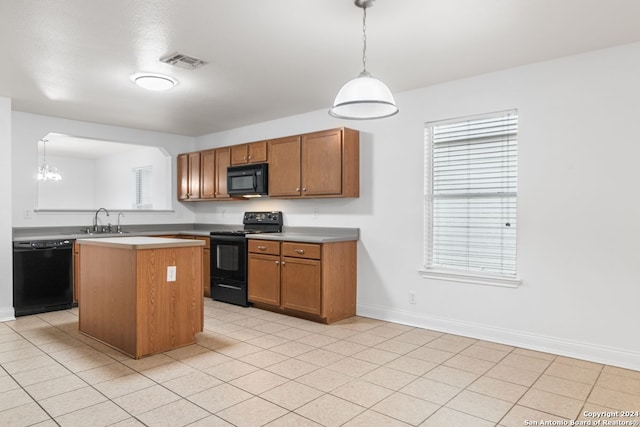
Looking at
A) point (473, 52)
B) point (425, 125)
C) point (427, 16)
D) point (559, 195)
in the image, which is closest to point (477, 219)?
point (559, 195)

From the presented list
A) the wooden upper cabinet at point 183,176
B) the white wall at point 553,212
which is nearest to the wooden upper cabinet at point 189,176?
the wooden upper cabinet at point 183,176

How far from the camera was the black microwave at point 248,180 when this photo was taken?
5.30 meters

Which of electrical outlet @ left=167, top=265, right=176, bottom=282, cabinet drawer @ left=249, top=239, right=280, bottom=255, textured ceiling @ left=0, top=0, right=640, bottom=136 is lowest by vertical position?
electrical outlet @ left=167, top=265, right=176, bottom=282

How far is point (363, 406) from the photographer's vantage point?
2.47m

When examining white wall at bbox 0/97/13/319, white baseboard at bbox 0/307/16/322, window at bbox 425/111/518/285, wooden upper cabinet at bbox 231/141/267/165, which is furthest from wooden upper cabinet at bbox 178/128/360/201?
A: white baseboard at bbox 0/307/16/322

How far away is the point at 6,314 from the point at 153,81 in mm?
3090

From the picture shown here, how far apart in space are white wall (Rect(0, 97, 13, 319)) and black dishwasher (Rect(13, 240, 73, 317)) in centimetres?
6

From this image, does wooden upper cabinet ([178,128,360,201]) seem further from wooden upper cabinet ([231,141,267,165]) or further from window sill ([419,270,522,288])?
window sill ([419,270,522,288])

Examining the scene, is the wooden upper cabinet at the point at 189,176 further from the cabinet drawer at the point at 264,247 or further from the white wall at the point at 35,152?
the cabinet drawer at the point at 264,247

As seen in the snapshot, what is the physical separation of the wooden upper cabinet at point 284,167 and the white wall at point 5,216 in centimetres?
291

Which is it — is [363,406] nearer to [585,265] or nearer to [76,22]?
[585,265]

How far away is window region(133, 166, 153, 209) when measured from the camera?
332 inches

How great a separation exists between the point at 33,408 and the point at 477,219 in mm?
3641

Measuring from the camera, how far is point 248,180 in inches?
214
